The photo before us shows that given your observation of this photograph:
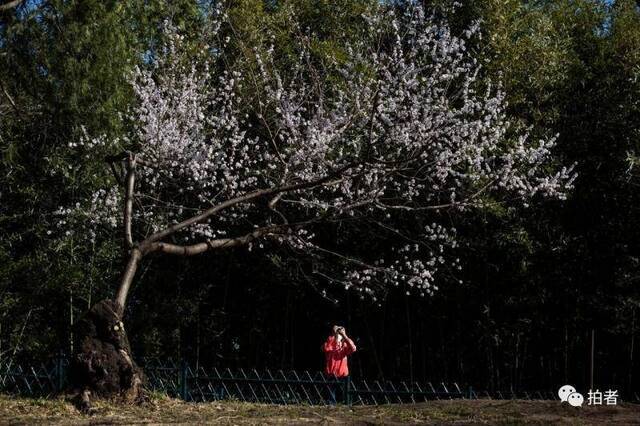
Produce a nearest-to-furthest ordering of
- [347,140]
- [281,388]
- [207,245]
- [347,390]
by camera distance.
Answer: [207,245] < [347,390] < [281,388] < [347,140]

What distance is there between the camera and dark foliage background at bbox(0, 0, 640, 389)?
10.8 metres

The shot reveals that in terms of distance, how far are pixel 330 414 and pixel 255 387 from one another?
3.92 meters

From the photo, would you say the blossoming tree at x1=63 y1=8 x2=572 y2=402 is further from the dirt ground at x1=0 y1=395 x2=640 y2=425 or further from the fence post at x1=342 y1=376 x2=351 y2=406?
the dirt ground at x1=0 y1=395 x2=640 y2=425

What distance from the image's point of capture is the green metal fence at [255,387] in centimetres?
989

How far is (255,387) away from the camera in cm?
1066

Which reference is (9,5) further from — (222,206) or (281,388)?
(281,388)

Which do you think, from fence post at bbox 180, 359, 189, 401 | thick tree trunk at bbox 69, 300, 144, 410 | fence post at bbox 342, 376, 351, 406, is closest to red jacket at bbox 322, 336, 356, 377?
fence post at bbox 342, 376, 351, 406

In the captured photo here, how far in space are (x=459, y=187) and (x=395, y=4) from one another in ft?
9.79

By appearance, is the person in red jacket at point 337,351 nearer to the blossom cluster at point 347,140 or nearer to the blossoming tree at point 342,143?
the blossoming tree at point 342,143

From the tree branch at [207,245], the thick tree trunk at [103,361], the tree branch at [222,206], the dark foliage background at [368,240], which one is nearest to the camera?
the thick tree trunk at [103,361]

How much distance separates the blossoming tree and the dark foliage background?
16.4 inches

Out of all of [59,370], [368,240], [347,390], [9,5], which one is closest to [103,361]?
[59,370]

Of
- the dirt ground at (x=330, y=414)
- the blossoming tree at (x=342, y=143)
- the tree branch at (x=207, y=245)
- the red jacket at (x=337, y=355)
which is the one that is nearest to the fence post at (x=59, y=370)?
the blossoming tree at (x=342, y=143)

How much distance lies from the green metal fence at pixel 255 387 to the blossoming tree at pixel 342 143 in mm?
1324
